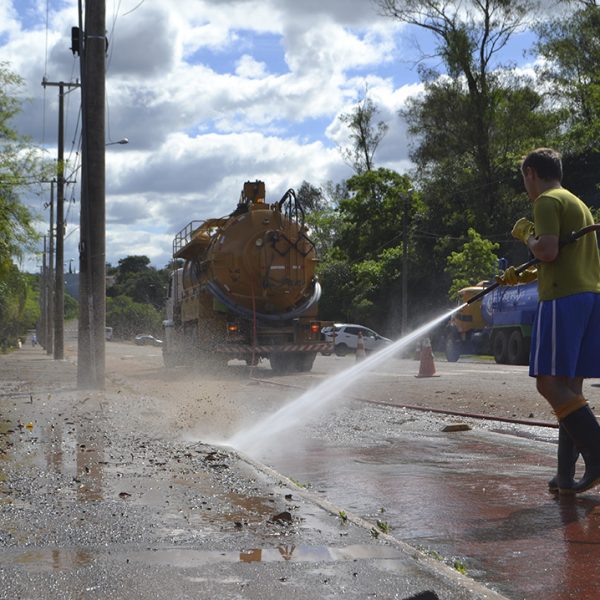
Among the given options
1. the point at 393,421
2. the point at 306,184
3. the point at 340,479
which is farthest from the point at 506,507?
the point at 306,184

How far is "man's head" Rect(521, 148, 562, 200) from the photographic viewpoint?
20.2ft

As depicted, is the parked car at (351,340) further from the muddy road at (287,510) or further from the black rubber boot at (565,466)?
the black rubber boot at (565,466)

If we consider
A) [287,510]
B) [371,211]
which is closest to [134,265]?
[371,211]

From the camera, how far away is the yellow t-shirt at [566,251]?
19.3ft

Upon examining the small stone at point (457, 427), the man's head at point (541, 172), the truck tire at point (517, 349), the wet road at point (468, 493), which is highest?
the man's head at point (541, 172)

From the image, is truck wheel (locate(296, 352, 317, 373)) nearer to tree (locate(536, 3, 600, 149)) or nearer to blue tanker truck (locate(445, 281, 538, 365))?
blue tanker truck (locate(445, 281, 538, 365))

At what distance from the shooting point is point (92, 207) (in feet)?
51.8

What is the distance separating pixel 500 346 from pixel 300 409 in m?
18.5

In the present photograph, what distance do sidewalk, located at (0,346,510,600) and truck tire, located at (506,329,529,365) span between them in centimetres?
2105

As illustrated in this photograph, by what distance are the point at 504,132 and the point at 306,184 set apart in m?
48.6

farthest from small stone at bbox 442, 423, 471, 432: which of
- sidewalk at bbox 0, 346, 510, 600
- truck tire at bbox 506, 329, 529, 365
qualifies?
truck tire at bbox 506, 329, 529, 365

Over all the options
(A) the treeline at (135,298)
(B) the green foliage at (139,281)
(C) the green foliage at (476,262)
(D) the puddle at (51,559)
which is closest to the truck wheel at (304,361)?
(D) the puddle at (51,559)

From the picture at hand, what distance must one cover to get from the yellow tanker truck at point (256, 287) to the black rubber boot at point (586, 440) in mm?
16399

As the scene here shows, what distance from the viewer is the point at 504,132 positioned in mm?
51594
